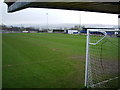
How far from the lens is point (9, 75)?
14.1ft

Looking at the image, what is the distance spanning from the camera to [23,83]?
3.72m

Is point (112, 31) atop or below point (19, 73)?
atop

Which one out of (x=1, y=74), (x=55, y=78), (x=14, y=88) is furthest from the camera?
(x=1, y=74)

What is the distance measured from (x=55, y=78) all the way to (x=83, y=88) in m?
A: 1.01

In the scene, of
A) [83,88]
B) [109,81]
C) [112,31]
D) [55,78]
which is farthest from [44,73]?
[112,31]

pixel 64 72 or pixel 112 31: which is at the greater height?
pixel 112 31

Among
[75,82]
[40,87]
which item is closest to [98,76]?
[75,82]

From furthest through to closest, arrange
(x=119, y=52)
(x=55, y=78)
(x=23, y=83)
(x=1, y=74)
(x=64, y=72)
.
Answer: (x=119, y=52)
(x=64, y=72)
(x=1, y=74)
(x=55, y=78)
(x=23, y=83)

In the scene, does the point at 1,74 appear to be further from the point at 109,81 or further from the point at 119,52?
the point at 119,52

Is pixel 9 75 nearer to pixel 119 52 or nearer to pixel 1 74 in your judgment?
pixel 1 74

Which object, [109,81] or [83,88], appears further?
[109,81]

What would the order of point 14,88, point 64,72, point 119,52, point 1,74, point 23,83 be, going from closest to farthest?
point 14,88
point 23,83
point 1,74
point 64,72
point 119,52

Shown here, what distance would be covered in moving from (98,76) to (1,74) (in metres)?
3.07

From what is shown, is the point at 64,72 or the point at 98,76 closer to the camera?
the point at 98,76
